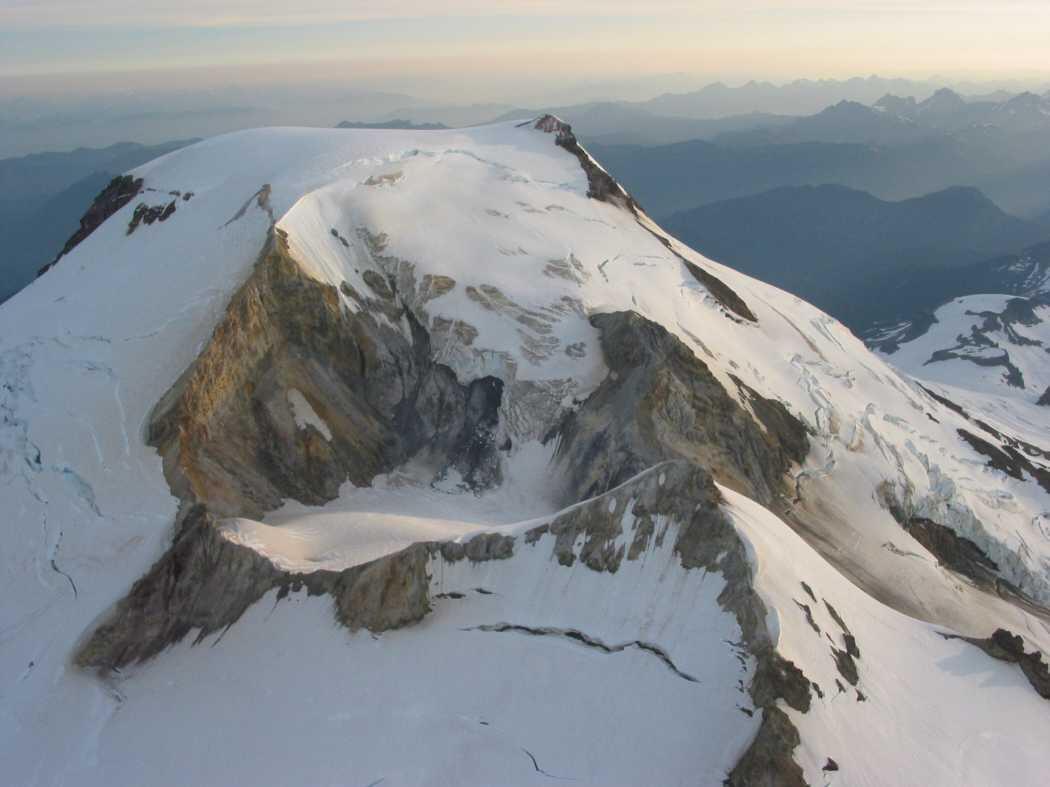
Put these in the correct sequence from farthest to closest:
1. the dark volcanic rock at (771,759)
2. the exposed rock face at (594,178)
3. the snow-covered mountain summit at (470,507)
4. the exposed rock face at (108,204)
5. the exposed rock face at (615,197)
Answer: the exposed rock face at (594,178) < the exposed rock face at (108,204) < the exposed rock face at (615,197) < the snow-covered mountain summit at (470,507) < the dark volcanic rock at (771,759)

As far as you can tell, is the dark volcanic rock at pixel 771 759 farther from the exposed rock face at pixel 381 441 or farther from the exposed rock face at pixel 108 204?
the exposed rock face at pixel 108 204

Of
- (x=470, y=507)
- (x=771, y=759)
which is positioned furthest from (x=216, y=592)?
(x=771, y=759)

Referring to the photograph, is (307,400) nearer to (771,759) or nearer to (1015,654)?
(771,759)

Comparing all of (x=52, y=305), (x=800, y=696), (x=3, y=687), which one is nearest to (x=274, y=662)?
(x=3, y=687)

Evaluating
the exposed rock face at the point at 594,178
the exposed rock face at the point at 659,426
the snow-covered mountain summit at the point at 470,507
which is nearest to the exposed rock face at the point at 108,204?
the snow-covered mountain summit at the point at 470,507

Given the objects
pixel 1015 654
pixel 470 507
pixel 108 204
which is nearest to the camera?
pixel 1015 654

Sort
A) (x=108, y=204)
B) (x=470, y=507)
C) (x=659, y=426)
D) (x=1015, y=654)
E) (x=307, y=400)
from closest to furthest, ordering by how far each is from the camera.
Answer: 1. (x=1015, y=654)
2. (x=470, y=507)
3. (x=659, y=426)
4. (x=307, y=400)
5. (x=108, y=204)

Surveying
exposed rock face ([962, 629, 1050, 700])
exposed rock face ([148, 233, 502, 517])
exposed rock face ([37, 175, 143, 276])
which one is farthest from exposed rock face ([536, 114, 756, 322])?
exposed rock face ([37, 175, 143, 276])
